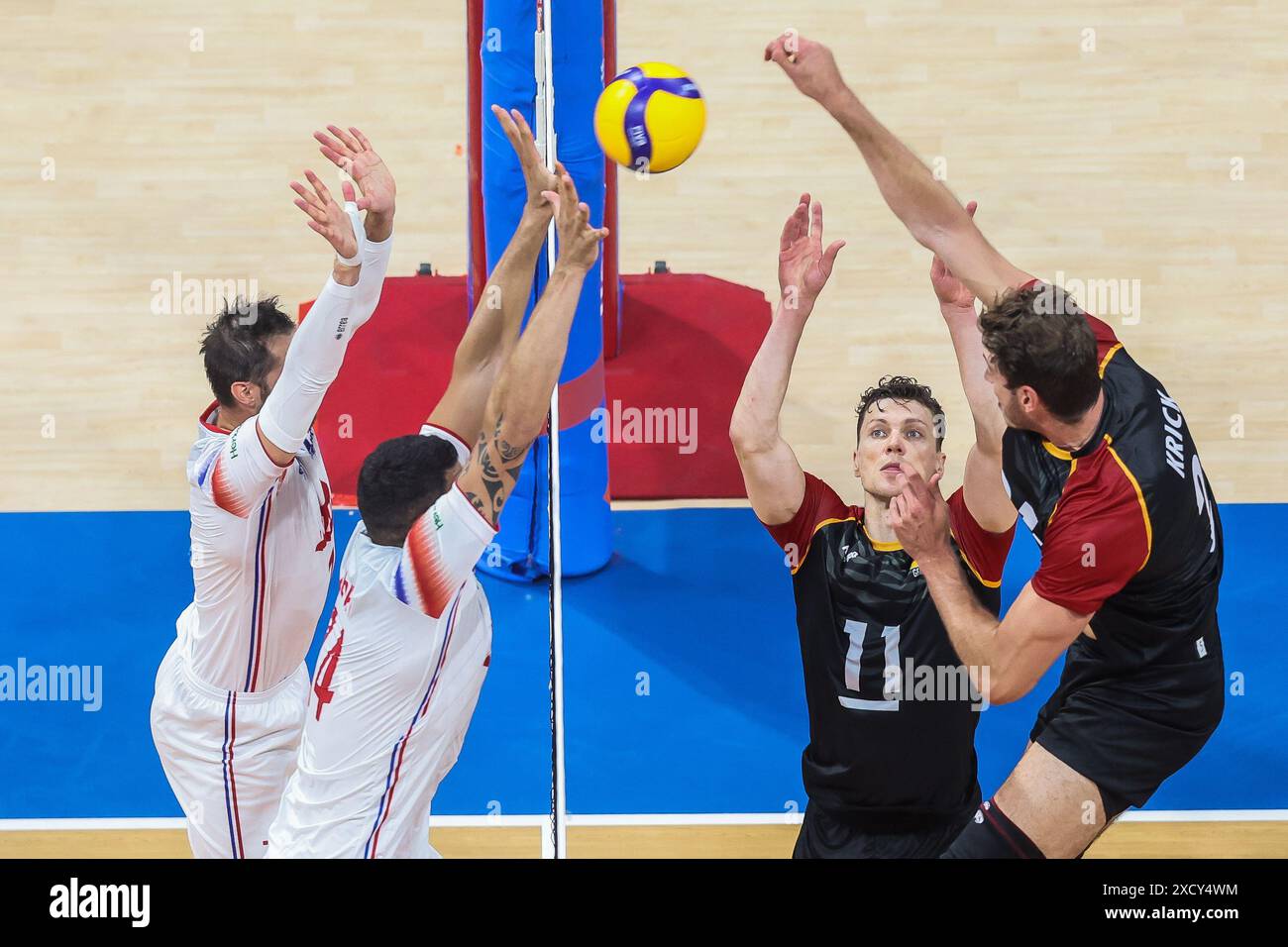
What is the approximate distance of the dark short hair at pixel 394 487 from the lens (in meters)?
4.25

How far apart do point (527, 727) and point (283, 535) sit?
6.11 feet

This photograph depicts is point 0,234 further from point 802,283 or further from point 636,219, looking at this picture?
point 802,283

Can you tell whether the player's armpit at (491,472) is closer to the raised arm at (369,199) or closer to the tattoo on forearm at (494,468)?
the tattoo on forearm at (494,468)

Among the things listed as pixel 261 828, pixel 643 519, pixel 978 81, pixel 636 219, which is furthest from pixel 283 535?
pixel 978 81

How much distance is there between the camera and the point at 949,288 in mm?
4777

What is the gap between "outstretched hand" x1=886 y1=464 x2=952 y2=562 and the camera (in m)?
4.20

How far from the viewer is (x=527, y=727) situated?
6.54 metres

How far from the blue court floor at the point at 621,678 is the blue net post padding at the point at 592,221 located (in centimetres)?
23

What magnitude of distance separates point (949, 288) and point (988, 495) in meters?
0.64

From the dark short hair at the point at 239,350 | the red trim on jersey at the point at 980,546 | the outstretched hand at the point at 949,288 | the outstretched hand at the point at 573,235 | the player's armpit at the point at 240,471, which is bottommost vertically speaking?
the red trim on jersey at the point at 980,546

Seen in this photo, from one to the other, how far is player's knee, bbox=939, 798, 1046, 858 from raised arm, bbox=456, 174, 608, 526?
1.59 metres
